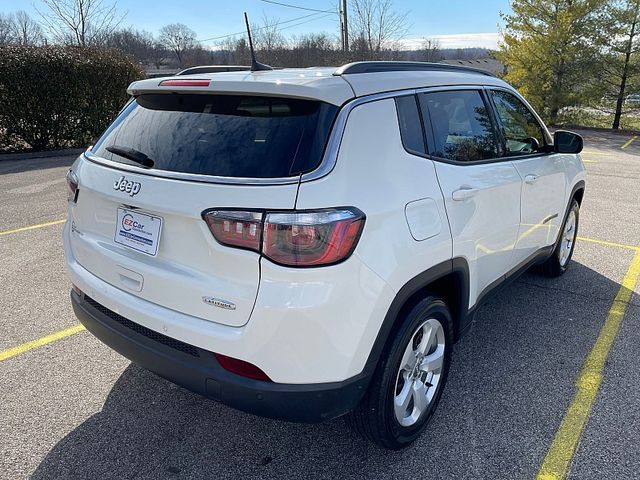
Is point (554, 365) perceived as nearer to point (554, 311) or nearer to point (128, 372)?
point (554, 311)

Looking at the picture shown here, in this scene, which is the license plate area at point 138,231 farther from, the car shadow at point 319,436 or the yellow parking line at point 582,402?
the yellow parking line at point 582,402

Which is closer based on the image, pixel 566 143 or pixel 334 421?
pixel 334 421

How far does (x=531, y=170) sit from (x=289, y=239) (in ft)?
7.80

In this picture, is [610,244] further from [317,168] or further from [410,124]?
[317,168]

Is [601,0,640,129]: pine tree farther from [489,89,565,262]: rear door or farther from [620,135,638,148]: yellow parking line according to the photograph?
[489,89,565,262]: rear door

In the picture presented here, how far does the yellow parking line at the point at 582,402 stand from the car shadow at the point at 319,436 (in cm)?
5

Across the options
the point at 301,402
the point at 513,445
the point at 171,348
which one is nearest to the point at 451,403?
the point at 513,445

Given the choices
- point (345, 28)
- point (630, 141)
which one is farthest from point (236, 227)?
point (345, 28)

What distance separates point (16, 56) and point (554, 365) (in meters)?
12.7

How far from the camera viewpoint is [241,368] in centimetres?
→ 204

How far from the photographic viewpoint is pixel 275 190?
6.31ft

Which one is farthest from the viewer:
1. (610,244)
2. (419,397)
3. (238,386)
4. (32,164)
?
(32,164)

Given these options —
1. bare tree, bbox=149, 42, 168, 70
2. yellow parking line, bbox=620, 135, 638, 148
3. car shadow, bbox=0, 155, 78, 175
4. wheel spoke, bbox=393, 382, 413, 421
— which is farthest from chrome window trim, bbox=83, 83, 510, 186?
bare tree, bbox=149, 42, 168, 70

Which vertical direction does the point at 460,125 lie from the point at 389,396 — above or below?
above
